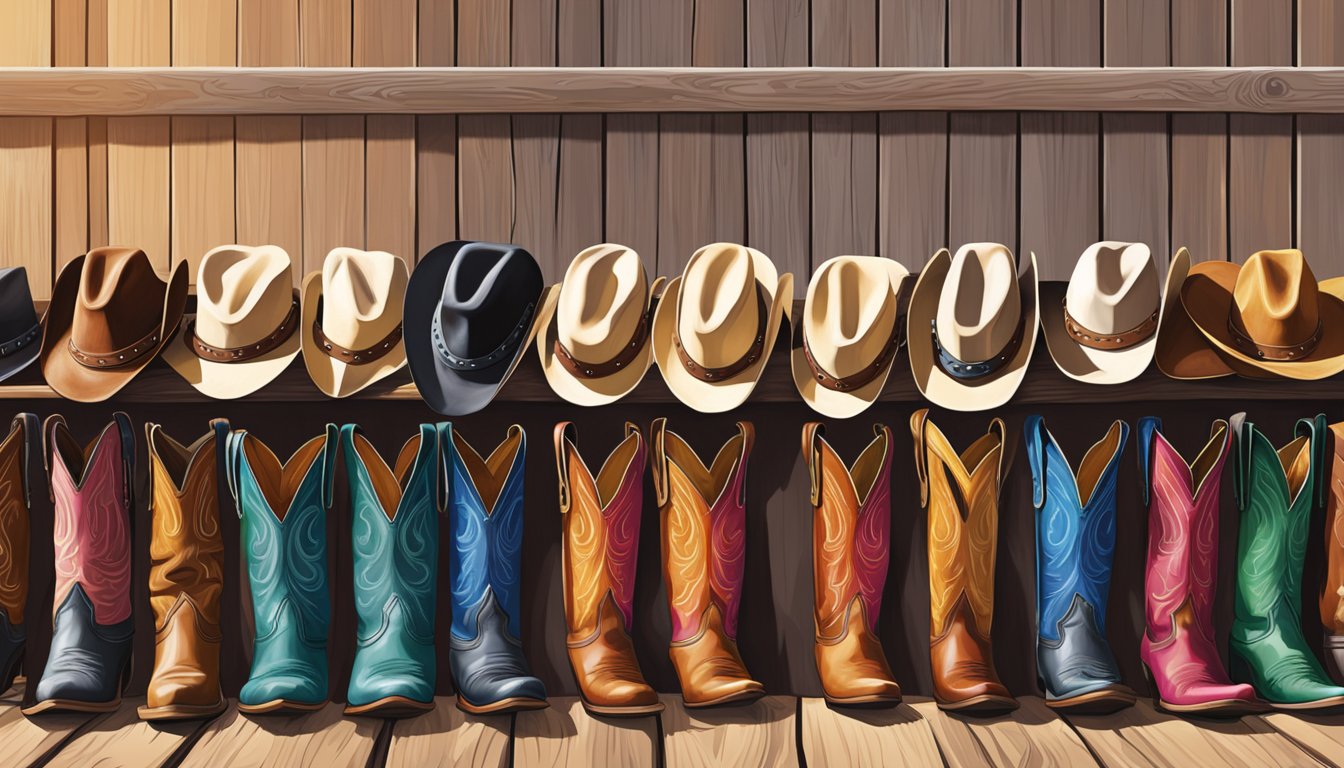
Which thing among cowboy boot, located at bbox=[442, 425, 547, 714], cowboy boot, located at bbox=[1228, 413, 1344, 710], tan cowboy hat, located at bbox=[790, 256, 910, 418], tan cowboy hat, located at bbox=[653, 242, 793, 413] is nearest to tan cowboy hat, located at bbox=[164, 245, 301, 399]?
cowboy boot, located at bbox=[442, 425, 547, 714]

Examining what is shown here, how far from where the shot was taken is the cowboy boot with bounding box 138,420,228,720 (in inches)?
59.9

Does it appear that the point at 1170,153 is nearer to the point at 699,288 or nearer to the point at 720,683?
the point at 699,288

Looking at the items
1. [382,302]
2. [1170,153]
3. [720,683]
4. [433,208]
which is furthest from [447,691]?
[1170,153]

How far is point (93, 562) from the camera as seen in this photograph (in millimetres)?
1573

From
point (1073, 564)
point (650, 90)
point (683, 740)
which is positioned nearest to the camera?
point (683, 740)

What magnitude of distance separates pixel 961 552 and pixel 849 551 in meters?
0.21

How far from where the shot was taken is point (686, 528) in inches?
63.4

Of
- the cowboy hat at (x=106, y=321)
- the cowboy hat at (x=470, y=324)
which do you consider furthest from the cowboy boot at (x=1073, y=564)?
the cowboy hat at (x=106, y=321)

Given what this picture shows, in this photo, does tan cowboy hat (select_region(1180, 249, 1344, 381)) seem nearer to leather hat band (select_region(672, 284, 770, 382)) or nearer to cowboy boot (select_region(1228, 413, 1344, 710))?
cowboy boot (select_region(1228, 413, 1344, 710))

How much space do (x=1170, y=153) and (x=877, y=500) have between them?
3.87 feet

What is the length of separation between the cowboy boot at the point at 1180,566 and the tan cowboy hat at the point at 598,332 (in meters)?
0.99

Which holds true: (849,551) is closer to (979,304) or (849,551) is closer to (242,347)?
(979,304)

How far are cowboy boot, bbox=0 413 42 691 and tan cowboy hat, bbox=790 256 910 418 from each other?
150cm

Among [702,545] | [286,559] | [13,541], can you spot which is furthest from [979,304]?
[13,541]
